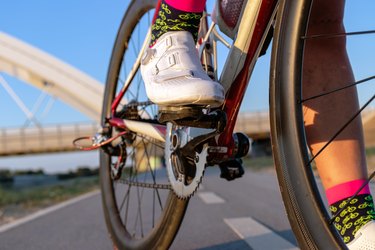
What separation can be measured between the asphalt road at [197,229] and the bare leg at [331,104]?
0.90 metres

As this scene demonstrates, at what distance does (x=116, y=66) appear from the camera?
7.94ft

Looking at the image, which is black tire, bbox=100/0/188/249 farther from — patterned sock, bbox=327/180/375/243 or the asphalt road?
patterned sock, bbox=327/180/375/243

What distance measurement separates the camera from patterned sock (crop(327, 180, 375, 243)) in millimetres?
1128

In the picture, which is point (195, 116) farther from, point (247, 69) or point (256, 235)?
point (256, 235)

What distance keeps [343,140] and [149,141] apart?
999 millimetres

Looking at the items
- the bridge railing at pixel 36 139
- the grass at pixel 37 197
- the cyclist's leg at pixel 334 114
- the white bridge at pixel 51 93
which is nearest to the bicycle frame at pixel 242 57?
the cyclist's leg at pixel 334 114

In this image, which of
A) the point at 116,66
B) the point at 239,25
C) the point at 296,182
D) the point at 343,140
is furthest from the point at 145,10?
the point at 296,182

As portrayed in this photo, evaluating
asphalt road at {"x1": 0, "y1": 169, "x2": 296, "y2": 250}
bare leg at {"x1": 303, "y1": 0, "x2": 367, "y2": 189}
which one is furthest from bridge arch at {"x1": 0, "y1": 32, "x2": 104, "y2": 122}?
bare leg at {"x1": 303, "y1": 0, "x2": 367, "y2": 189}

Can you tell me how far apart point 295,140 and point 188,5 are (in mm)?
638

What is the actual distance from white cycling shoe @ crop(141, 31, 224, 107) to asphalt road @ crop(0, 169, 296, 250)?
0.96m

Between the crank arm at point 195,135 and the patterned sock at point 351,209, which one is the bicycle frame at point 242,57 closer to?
the crank arm at point 195,135

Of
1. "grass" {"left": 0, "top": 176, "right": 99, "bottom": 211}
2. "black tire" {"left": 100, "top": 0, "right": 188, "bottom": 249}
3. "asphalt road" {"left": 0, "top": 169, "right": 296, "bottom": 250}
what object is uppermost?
"black tire" {"left": 100, "top": 0, "right": 188, "bottom": 249}

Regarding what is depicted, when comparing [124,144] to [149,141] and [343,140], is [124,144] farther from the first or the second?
[343,140]

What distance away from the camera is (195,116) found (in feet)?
4.44
